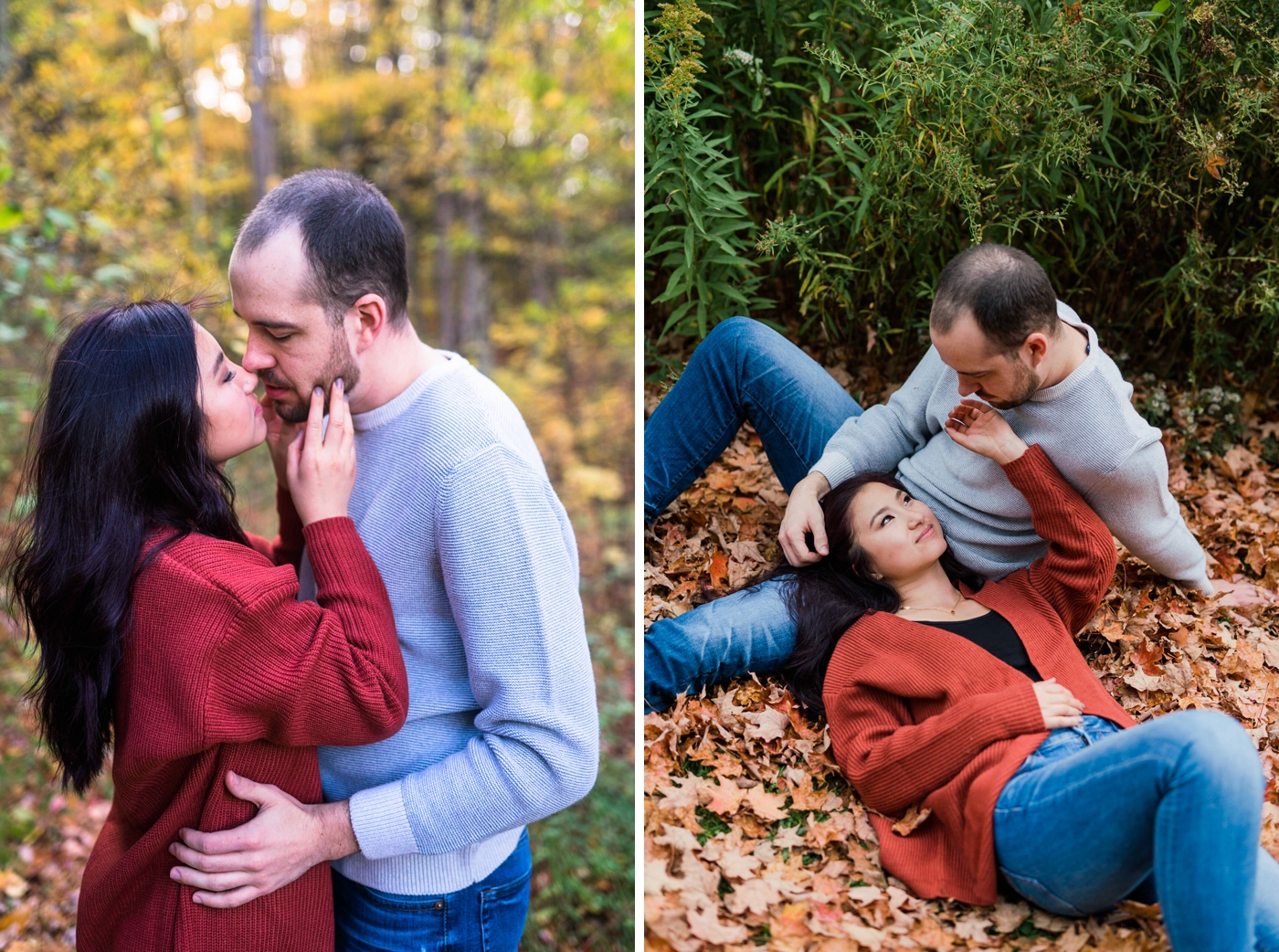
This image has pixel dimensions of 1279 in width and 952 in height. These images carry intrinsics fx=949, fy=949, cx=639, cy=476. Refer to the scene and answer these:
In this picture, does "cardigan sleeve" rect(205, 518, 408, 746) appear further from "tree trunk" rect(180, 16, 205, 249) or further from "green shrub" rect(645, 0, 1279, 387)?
"tree trunk" rect(180, 16, 205, 249)

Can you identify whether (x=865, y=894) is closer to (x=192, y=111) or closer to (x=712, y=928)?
(x=712, y=928)

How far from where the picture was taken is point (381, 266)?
5.12ft

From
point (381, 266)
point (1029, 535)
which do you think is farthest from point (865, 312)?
point (381, 266)

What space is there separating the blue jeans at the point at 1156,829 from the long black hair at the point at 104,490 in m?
1.50

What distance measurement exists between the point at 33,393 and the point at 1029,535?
3.73m

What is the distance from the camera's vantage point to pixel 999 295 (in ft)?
6.42

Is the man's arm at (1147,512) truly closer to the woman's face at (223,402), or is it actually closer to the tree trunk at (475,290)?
the woman's face at (223,402)

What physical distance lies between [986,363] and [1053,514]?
36 centimetres

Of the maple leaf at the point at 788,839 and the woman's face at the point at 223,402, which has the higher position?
the woman's face at the point at 223,402

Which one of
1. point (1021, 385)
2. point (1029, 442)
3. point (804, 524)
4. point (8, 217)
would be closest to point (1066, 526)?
point (1029, 442)

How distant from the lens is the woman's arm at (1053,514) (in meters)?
2.05

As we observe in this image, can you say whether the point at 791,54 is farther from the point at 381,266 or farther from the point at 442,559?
the point at 442,559

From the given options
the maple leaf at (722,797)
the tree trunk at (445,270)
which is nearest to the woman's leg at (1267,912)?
the maple leaf at (722,797)

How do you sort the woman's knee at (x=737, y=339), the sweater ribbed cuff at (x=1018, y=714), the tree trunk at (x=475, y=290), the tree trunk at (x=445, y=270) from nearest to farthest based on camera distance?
the sweater ribbed cuff at (x=1018, y=714), the woman's knee at (x=737, y=339), the tree trunk at (x=475, y=290), the tree trunk at (x=445, y=270)
